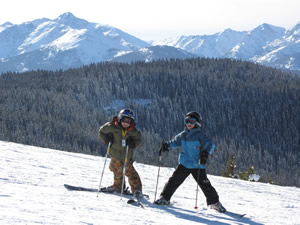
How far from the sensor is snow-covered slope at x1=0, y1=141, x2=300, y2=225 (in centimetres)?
545

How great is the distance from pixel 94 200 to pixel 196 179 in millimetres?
2212

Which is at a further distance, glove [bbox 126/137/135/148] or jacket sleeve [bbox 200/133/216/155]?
glove [bbox 126/137/135/148]

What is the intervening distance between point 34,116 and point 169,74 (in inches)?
3381

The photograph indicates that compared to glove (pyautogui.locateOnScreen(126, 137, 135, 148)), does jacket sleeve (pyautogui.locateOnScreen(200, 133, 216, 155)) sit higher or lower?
higher

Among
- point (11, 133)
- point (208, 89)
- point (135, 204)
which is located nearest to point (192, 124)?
point (135, 204)

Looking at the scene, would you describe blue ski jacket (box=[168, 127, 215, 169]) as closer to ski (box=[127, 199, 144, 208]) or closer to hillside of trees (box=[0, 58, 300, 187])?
ski (box=[127, 199, 144, 208])

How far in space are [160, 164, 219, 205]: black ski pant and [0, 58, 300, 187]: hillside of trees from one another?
85497 mm

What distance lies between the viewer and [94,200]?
6.98 meters

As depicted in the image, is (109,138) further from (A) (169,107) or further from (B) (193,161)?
(A) (169,107)

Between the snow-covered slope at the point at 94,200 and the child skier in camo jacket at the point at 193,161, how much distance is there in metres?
0.27

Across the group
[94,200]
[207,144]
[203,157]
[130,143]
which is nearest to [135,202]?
[94,200]

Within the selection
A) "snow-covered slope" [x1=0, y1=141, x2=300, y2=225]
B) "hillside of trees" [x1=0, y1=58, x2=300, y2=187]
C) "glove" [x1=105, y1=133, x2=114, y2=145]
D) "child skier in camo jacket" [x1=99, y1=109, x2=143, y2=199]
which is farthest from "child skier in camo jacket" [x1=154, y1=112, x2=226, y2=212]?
"hillside of trees" [x1=0, y1=58, x2=300, y2=187]

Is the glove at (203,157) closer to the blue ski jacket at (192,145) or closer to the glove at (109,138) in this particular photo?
the blue ski jacket at (192,145)

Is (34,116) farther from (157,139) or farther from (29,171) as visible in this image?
(29,171)
